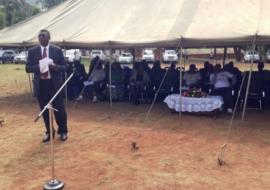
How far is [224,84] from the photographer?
9602 millimetres

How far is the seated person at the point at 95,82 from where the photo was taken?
38.0ft

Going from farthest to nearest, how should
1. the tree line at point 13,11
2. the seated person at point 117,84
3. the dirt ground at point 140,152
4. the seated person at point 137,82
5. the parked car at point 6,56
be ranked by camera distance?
the tree line at point 13,11 → the parked car at point 6,56 → the seated person at point 117,84 → the seated person at point 137,82 → the dirt ground at point 140,152

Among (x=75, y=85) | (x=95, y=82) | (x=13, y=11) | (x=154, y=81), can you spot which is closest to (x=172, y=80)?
(x=154, y=81)

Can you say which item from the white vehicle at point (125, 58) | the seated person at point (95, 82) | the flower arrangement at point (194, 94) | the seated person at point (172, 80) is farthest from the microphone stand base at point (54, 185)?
the white vehicle at point (125, 58)

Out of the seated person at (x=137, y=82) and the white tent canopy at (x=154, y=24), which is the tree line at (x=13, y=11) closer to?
the white tent canopy at (x=154, y=24)

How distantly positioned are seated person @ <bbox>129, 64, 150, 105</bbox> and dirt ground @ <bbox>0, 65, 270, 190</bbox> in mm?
1043

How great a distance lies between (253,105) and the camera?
1021 cm

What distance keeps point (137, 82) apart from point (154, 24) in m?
1.96

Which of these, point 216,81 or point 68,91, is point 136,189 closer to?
point 216,81

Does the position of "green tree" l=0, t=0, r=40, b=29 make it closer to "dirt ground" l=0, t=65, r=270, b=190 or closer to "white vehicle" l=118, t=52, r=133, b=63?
"white vehicle" l=118, t=52, r=133, b=63

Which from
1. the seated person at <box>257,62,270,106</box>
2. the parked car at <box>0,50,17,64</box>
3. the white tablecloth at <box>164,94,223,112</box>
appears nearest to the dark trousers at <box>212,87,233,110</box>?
the white tablecloth at <box>164,94,223,112</box>

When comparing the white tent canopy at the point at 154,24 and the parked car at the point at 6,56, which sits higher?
the white tent canopy at the point at 154,24

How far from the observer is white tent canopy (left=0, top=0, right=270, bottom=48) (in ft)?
27.5

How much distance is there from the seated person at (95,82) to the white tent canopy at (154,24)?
1613mm
